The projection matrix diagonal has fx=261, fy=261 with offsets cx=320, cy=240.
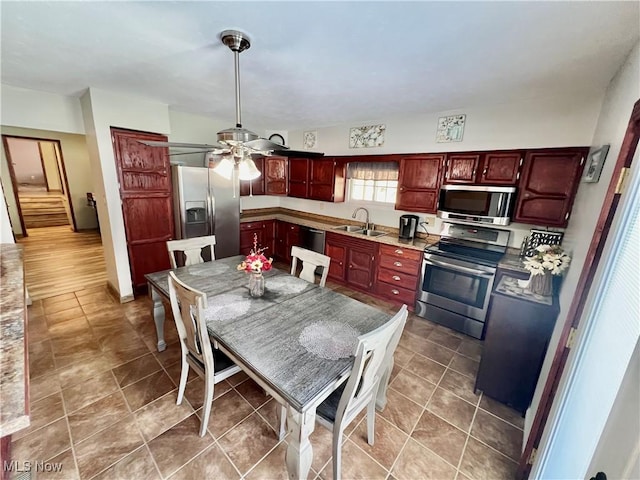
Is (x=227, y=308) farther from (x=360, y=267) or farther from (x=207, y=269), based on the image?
(x=360, y=267)

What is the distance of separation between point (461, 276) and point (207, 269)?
2.68 m

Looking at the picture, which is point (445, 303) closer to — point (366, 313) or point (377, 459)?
point (366, 313)

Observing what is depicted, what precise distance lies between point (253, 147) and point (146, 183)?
2.45 metres

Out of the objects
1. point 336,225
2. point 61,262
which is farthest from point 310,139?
point 61,262

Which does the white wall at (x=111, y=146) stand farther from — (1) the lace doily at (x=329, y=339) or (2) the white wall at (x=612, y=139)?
(2) the white wall at (x=612, y=139)

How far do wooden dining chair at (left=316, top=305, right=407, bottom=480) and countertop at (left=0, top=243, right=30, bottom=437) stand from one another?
117 cm

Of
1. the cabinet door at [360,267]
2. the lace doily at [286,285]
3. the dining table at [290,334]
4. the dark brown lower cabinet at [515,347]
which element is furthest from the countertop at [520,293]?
the cabinet door at [360,267]

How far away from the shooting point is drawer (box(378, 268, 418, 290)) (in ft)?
10.9

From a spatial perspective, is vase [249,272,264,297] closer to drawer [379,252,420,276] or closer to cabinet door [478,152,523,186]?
drawer [379,252,420,276]

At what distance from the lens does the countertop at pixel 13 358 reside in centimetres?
81

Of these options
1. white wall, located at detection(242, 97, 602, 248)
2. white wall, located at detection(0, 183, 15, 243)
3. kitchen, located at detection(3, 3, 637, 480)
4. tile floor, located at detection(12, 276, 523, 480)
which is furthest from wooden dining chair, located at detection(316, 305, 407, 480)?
white wall, located at detection(0, 183, 15, 243)

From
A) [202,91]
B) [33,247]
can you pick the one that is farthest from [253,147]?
[33,247]

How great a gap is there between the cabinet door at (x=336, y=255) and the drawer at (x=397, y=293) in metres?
0.66

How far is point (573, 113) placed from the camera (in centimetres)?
244
